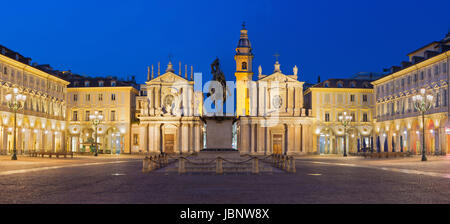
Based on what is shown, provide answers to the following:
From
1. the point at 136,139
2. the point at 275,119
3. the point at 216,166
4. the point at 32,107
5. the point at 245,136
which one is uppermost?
the point at 32,107

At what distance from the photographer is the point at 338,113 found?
7875cm

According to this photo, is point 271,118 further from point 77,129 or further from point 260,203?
point 260,203

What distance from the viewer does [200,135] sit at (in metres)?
76.9

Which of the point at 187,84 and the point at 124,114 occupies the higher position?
the point at 187,84

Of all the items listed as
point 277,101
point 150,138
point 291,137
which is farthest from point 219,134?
point 277,101

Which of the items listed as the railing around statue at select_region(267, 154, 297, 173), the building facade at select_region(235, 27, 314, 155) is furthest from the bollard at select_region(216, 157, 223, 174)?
the building facade at select_region(235, 27, 314, 155)

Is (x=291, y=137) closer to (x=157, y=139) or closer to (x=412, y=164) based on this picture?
(x=157, y=139)

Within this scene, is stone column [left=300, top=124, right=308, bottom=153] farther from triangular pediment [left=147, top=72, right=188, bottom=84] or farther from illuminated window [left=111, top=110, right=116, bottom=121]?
illuminated window [left=111, top=110, right=116, bottom=121]

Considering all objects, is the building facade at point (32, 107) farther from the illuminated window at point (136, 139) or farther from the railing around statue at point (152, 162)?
the railing around statue at point (152, 162)

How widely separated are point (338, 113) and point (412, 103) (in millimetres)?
19850

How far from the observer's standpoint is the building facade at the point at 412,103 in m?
51.4

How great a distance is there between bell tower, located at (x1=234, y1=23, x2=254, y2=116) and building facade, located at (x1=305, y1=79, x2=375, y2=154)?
11.5 meters

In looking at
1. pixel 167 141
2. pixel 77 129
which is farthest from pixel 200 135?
pixel 77 129

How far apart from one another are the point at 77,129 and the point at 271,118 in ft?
111
